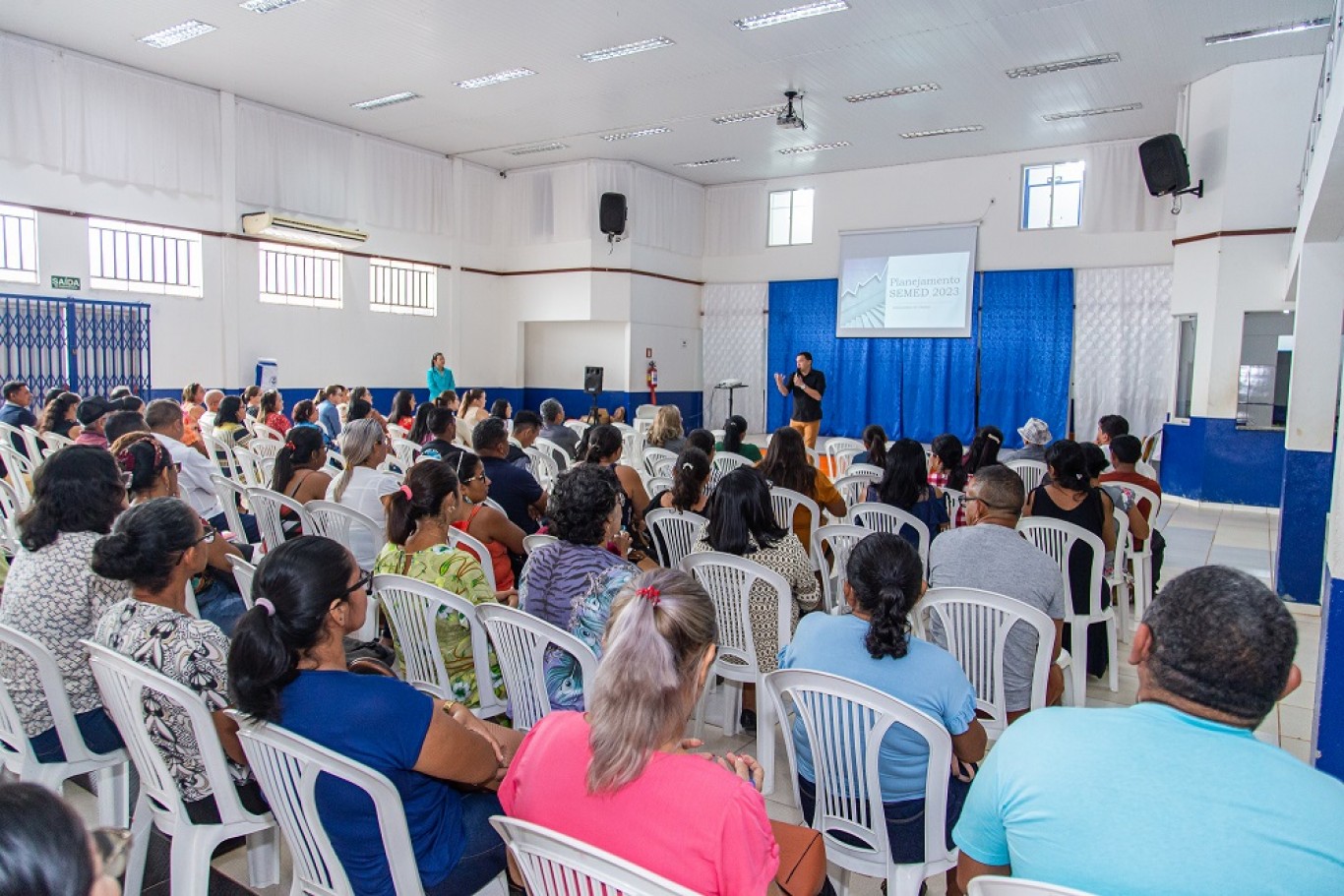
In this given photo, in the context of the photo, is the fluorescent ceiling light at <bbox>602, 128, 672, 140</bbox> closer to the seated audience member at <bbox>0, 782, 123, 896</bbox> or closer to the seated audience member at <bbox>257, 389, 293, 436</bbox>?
the seated audience member at <bbox>257, 389, 293, 436</bbox>

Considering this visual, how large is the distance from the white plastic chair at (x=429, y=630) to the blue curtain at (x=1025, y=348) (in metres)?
11.1

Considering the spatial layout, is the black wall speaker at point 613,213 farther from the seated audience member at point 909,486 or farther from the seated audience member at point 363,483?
the seated audience member at point 909,486

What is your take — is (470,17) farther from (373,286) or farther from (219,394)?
(373,286)

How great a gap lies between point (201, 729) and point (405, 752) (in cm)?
51

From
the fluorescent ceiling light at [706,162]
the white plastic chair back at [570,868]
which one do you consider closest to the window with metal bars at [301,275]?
the fluorescent ceiling light at [706,162]

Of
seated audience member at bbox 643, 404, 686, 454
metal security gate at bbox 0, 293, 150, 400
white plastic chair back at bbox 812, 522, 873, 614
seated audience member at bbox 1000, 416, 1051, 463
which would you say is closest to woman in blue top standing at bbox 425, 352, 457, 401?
metal security gate at bbox 0, 293, 150, 400

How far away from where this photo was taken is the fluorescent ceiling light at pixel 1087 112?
9727 mm

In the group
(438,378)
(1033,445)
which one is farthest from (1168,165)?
(438,378)

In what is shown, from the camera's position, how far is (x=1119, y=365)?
11.5 meters

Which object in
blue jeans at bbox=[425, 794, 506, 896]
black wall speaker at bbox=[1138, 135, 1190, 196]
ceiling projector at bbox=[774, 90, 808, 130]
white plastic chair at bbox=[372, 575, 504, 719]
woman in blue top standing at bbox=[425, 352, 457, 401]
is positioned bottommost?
blue jeans at bbox=[425, 794, 506, 896]

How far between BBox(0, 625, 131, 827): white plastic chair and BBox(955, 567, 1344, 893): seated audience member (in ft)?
6.73

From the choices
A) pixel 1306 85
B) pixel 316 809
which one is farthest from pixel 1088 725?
pixel 1306 85

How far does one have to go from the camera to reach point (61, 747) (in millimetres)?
2109

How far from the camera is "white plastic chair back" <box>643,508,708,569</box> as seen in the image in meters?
3.55
